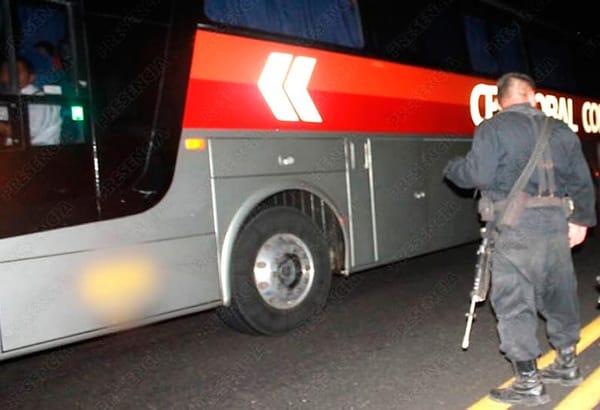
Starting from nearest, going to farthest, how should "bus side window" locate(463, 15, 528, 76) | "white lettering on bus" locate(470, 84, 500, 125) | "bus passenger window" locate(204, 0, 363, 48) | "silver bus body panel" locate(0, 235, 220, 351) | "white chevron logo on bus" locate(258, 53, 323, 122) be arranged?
1. "silver bus body panel" locate(0, 235, 220, 351)
2. "bus passenger window" locate(204, 0, 363, 48)
3. "white chevron logo on bus" locate(258, 53, 323, 122)
4. "white lettering on bus" locate(470, 84, 500, 125)
5. "bus side window" locate(463, 15, 528, 76)

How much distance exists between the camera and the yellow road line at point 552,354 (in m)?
3.81

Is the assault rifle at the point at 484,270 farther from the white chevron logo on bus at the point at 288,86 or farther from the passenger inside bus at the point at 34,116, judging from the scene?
the passenger inside bus at the point at 34,116

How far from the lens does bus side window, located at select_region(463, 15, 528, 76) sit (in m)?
8.03

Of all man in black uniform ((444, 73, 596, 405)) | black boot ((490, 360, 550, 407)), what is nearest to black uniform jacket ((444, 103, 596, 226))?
man in black uniform ((444, 73, 596, 405))

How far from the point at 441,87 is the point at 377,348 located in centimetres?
343

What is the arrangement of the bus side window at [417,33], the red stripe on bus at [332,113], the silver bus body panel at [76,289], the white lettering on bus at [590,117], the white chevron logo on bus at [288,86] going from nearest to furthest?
the silver bus body panel at [76,289] → the red stripe on bus at [332,113] → the white chevron logo on bus at [288,86] → the bus side window at [417,33] → the white lettering on bus at [590,117]

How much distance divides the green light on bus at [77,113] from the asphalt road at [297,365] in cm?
179

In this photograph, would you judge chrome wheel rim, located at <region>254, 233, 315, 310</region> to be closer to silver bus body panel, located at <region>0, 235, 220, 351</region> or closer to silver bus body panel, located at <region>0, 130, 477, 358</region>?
silver bus body panel, located at <region>0, 130, 477, 358</region>

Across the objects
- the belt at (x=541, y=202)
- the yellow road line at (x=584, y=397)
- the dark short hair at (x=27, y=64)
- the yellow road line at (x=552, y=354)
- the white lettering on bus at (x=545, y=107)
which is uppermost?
the dark short hair at (x=27, y=64)

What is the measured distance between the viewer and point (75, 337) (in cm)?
412

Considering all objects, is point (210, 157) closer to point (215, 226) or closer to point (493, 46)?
point (215, 226)

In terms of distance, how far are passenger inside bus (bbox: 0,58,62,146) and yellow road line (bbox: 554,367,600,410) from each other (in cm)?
335

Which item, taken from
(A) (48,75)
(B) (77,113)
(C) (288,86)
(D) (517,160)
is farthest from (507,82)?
(A) (48,75)

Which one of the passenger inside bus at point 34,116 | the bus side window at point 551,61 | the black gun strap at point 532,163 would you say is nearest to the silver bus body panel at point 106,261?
the passenger inside bus at point 34,116
